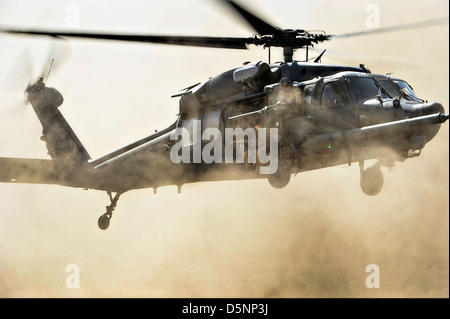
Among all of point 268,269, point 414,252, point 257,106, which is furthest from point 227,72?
point 414,252

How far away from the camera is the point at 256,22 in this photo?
8883 millimetres

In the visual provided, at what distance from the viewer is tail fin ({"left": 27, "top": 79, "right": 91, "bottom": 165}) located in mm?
13172

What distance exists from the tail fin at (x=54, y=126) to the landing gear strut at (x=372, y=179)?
6.35 meters

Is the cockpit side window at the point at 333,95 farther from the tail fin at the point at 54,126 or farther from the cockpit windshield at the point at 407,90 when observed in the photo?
the tail fin at the point at 54,126

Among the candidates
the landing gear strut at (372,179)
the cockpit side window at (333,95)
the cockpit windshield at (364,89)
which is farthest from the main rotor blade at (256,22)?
the landing gear strut at (372,179)

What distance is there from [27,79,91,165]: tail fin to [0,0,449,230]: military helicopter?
1.44 metres

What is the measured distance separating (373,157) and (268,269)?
816 centimetres

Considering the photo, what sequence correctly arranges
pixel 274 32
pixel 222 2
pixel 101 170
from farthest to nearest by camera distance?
pixel 101 170 → pixel 274 32 → pixel 222 2

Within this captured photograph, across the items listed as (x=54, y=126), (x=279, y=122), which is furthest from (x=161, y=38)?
(x=54, y=126)

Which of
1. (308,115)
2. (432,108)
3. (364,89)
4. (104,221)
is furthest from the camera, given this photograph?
(104,221)

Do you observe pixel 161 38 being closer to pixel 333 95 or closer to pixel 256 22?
pixel 256 22

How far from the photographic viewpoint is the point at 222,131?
10070 mm

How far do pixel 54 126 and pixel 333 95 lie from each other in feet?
22.9

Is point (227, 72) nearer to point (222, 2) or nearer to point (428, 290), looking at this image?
point (222, 2)
